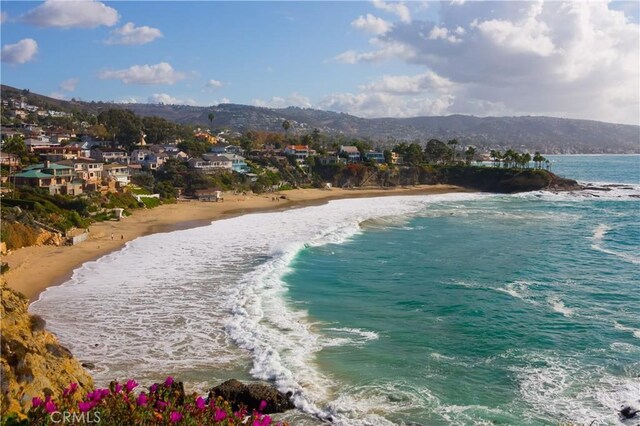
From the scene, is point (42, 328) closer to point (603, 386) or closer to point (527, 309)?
point (603, 386)

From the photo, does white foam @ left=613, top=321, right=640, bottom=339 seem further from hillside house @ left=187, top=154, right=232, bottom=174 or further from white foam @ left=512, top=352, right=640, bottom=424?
hillside house @ left=187, top=154, right=232, bottom=174

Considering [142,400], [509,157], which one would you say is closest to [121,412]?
[142,400]

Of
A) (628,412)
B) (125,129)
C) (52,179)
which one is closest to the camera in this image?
(628,412)

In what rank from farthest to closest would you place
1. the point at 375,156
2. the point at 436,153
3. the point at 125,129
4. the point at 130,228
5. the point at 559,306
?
the point at 436,153
the point at 375,156
the point at 125,129
the point at 130,228
the point at 559,306

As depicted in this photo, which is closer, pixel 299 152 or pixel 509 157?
pixel 299 152

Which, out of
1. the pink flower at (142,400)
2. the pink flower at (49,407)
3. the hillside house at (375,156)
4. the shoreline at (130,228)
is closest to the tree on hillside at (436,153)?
the hillside house at (375,156)

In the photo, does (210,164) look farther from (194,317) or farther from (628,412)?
(628,412)

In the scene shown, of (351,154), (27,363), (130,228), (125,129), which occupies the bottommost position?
(130,228)

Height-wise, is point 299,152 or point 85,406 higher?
point 299,152
